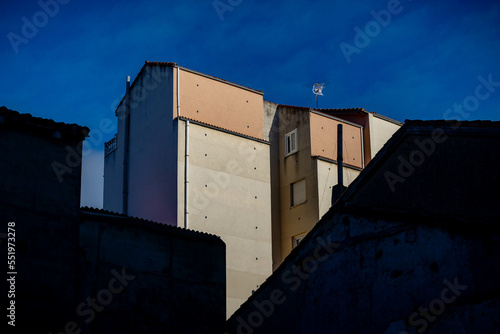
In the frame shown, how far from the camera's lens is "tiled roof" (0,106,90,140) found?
14391 millimetres

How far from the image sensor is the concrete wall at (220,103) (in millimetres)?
32844

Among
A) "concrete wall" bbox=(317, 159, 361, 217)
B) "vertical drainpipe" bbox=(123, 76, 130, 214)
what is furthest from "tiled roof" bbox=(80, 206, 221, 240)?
"vertical drainpipe" bbox=(123, 76, 130, 214)

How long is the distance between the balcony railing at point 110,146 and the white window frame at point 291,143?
9.20 meters

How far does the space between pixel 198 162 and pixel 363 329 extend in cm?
1875

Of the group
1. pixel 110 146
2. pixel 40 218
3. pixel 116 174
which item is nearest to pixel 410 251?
pixel 40 218

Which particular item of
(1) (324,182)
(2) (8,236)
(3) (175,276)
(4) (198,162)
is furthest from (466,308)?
(1) (324,182)

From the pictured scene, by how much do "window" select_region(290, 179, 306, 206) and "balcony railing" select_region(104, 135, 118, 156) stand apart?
988 centimetres

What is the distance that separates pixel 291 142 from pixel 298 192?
9.54 ft

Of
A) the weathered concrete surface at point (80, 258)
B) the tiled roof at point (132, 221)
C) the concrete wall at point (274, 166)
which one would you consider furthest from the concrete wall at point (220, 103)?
the weathered concrete surface at point (80, 258)

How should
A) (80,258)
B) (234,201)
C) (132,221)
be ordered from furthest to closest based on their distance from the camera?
(234,201) < (132,221) < (80,258)

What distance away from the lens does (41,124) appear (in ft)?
48.8

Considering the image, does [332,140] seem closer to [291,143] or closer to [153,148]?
[291,143]

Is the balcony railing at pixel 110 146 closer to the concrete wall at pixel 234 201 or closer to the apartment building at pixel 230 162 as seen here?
the apartment building at pixel 230 162

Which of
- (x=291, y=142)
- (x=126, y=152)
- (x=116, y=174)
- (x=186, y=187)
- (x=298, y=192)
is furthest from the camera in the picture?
(x=291, y=142)
